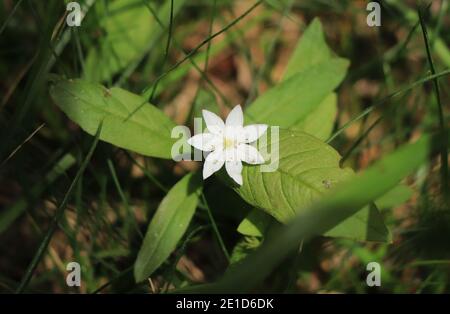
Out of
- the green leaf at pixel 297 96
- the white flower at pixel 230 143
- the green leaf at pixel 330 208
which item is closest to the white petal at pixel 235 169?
the white flower at pixel 230 143

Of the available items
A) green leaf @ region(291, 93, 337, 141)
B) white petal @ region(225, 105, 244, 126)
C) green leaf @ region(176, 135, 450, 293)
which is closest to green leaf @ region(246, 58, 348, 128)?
green leaf @ region(291, 93, 337, 141)

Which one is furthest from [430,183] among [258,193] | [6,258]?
[6,258]

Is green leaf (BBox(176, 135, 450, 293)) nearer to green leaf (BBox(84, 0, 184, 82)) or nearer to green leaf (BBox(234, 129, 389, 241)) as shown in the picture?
green leaf (BBox(234, 129, 389, 241))

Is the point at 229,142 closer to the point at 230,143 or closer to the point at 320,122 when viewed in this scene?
the point at 230,143

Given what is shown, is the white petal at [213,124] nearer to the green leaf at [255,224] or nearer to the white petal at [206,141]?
the white petal at [206,141]

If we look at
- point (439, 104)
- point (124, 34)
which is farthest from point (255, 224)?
point (124, 34)
